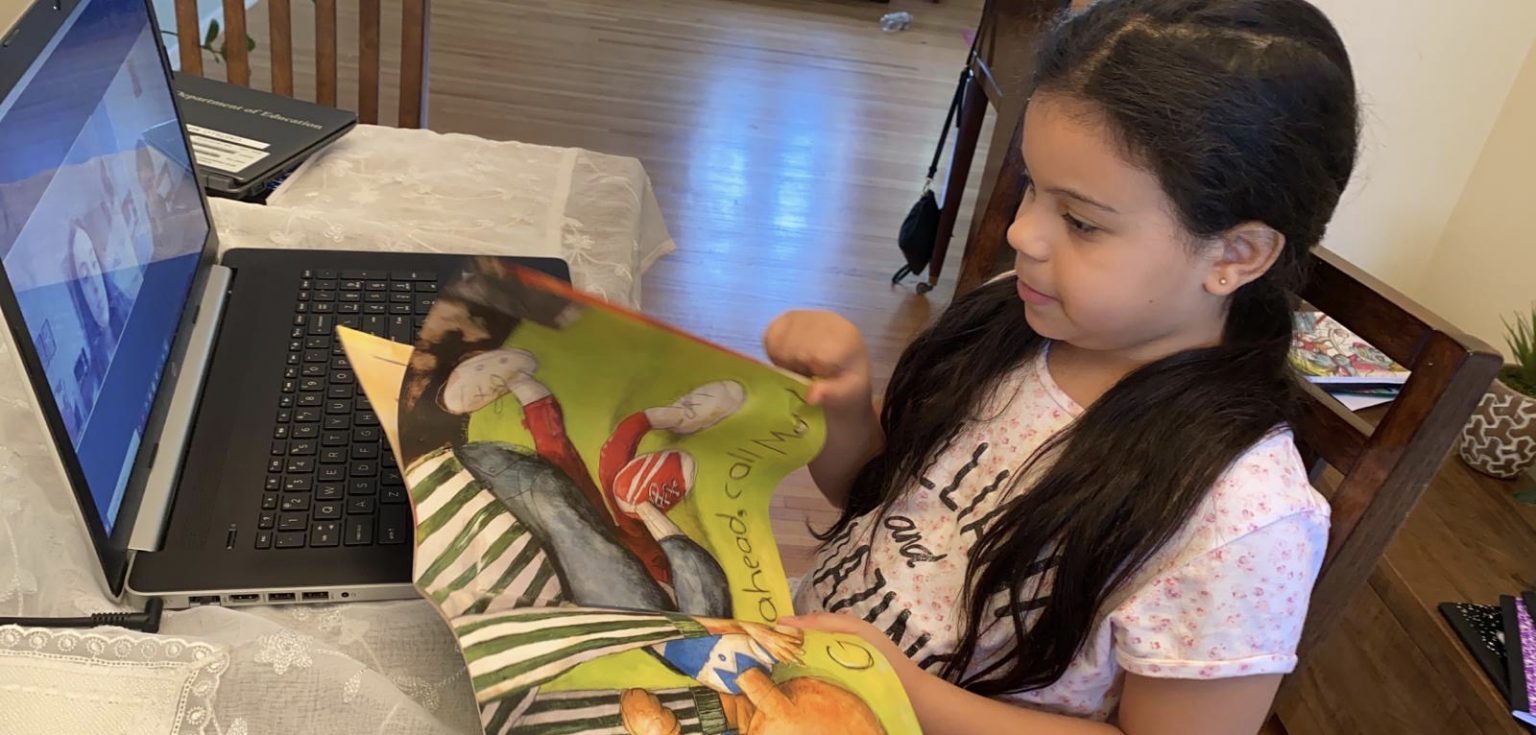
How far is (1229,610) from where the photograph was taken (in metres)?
0.62

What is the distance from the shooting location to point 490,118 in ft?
9.51

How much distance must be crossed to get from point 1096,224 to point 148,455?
0.57m

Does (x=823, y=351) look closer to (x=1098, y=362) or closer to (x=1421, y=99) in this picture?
(x=1098, y=362)

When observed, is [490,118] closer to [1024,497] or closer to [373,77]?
[373,77]

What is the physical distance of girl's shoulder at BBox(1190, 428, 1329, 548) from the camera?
626 millimetres

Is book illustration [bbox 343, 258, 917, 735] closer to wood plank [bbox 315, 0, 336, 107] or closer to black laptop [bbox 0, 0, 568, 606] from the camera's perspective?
black laptop [bbox 0, 0, 568, 606]

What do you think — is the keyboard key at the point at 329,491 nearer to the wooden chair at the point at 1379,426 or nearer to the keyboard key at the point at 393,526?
the keyboard key at the point at 393,526

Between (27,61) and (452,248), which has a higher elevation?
(27,61)

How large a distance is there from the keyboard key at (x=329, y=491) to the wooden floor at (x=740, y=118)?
913mm

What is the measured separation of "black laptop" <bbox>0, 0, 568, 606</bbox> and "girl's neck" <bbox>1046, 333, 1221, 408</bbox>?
0.45 m

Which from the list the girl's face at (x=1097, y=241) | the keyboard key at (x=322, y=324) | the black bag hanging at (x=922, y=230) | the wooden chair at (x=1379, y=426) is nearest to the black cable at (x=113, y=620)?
the keyboard key at (x=322, y=324)

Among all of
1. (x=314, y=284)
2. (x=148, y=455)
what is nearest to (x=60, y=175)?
(x=148, y=455)

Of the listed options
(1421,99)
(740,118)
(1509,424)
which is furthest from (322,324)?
(740,118)

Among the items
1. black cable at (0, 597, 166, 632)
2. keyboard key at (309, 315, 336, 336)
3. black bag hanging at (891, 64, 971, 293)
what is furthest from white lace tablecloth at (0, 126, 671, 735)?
black bag hanging at (891, 64, 971, 293)
